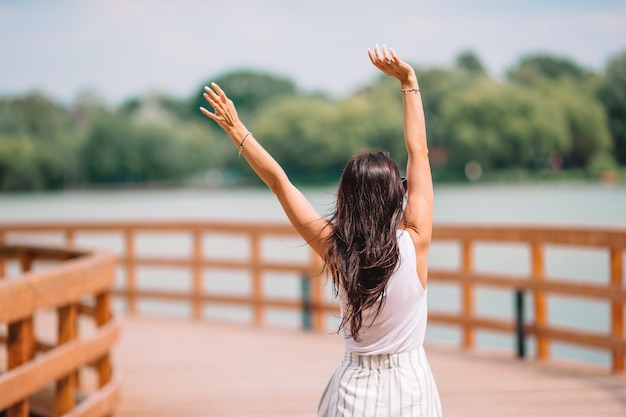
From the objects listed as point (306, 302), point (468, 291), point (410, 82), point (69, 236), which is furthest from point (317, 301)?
point (410, 82)

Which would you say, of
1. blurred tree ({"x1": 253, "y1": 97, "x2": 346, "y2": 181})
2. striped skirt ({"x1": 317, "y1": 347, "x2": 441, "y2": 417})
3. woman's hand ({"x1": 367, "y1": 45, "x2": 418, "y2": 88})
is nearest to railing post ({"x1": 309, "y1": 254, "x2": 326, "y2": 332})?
woman's hand ({"x1": 367, "y1": 45, "x2": 418, "y2": 88})

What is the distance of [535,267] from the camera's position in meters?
6.24

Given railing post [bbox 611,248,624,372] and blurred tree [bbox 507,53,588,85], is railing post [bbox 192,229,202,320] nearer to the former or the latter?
railing post [bbox 611,248,624,372]

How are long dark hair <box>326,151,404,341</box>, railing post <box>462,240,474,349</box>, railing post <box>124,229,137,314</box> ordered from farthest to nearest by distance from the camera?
railing post <box>124,229,137,314</box> → railing post <box>462,240,474,349</box> → long dark hair <box>326,151,404,341</box>

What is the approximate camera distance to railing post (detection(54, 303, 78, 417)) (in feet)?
13.0

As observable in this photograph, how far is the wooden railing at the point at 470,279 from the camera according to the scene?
18.5 ft

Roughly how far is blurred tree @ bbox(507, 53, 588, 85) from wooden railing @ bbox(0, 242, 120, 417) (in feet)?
76.6

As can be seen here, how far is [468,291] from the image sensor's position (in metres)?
6.82

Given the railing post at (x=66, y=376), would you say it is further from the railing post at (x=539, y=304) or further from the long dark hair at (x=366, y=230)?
the railing post at (x=539, y=304)

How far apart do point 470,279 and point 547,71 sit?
25.1 metres

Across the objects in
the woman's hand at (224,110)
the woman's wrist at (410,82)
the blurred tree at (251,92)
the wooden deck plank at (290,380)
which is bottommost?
the wooden deck plank at (290,380)

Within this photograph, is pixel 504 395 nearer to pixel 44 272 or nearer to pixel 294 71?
pixel 44 272

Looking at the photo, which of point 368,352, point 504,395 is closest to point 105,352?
point 504,395

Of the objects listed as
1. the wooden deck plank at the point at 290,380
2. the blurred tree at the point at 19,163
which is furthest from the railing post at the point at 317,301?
the blurred tree at the point at 19,163
